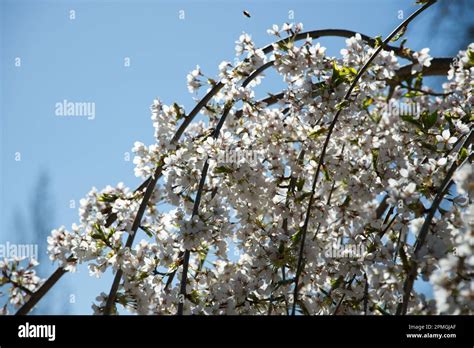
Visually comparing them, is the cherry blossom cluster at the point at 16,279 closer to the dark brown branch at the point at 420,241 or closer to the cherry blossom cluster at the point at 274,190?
the cherry blossom cluster at the point at 274,190

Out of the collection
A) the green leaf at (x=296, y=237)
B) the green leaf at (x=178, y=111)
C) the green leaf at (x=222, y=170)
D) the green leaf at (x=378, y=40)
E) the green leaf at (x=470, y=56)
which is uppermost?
the green leaf at (x=378, y=40)

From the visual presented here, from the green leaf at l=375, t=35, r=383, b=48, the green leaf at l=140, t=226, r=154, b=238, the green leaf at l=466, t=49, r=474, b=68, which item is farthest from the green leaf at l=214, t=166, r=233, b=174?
the green leaf at l=466, t=49, r=474, b=68

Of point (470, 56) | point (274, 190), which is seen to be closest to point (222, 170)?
point (274, 190)

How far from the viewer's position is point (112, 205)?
8.25ft

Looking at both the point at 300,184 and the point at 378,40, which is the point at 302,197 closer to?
the point at 300,184

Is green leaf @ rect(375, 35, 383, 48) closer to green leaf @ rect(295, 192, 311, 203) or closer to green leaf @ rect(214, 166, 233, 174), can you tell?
green leaf @ rect(295, 192, 311, 203)

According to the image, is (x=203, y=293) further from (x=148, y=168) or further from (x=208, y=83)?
(x=208, y=83)

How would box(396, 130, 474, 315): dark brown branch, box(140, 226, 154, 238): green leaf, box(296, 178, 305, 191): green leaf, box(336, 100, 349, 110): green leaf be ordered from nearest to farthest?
1. box(396, 130, 474, 315): dark brown branch
2. box(336, 100, 349, 110): green leaf
3. box(140, 226, 154, 238): green leaf
4. box(296, 178, 305, 191): green leaf

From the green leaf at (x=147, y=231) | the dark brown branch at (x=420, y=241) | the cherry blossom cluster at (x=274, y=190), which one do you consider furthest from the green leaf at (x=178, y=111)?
the dark brown branch at (x=420, y=241)

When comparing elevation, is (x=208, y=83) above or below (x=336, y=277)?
above

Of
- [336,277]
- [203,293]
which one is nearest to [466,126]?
[336,277]

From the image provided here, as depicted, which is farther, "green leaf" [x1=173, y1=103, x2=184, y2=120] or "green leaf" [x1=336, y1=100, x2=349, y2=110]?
"green leaf" [x1=173, y1=103, x2=184, y2=120]
